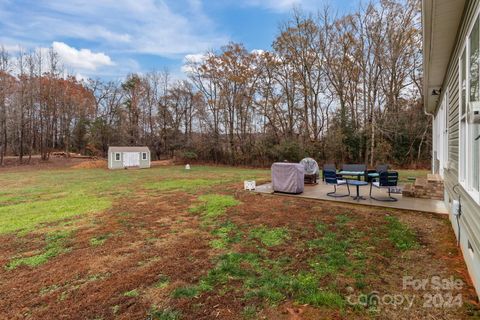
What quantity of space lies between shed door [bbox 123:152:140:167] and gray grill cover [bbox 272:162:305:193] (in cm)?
1623

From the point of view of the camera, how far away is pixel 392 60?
1544 centimetres

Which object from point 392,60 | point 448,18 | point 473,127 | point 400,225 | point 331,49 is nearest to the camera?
point 473,127

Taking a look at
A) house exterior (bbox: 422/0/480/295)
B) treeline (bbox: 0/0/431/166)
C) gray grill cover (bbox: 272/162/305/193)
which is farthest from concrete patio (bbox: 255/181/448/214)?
treeline (bbox: 0/0/431/166)

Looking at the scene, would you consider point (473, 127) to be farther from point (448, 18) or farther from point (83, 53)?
point (83, 53)

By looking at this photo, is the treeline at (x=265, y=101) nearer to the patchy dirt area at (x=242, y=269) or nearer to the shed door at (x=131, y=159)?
the shed door at (x=131, y=159)

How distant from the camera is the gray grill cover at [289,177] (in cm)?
702

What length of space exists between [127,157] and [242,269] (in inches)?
770

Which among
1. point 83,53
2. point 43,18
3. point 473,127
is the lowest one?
point 473,127

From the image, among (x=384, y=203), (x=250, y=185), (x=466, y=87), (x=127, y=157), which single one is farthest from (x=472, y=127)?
(x=127, y=157)

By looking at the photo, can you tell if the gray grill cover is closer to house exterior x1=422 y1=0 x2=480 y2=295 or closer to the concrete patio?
the concrete patio

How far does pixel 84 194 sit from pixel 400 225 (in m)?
9.05

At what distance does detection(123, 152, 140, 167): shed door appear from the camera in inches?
778

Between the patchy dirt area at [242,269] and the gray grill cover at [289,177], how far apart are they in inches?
79.9

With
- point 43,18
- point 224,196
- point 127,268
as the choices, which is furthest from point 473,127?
point 43,18
